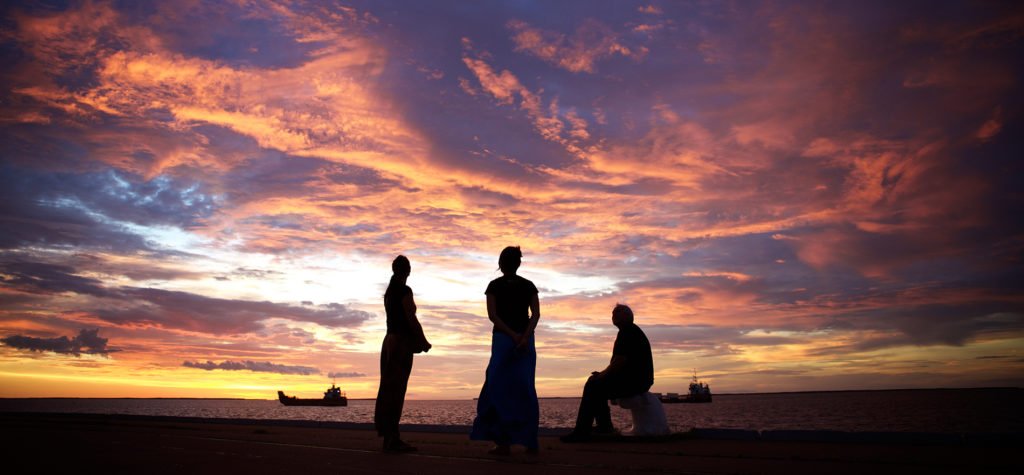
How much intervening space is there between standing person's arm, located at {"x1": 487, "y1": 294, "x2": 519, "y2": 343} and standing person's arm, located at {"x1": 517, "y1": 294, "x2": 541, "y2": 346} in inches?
3.0

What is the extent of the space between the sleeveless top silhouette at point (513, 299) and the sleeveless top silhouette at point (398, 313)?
1247 mm

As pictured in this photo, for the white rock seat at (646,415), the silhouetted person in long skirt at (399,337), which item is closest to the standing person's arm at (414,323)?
the silhouetted person in long skirt at (399,337)

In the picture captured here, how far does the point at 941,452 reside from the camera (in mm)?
5980

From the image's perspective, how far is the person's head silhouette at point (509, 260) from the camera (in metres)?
6.97

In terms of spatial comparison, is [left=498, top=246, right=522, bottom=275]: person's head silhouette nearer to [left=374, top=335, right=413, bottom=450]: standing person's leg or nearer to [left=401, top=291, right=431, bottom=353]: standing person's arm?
[left=401, top=291, right=431, bottom=353]: standing person's arm

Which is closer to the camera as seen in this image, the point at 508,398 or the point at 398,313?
the point at 508,398

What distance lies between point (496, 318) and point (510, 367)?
51 centimetres

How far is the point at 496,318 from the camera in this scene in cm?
673

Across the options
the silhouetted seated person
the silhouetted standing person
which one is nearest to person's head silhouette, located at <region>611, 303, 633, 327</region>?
the silhouetted seated person

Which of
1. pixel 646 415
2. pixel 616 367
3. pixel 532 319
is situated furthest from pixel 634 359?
pixel 532 319

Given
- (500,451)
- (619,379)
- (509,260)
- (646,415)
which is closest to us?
(500,451)

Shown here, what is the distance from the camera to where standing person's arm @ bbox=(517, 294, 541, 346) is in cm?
662

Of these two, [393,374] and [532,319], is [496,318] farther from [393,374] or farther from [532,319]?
[393,374]

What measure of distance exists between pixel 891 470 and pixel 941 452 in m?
1.54
